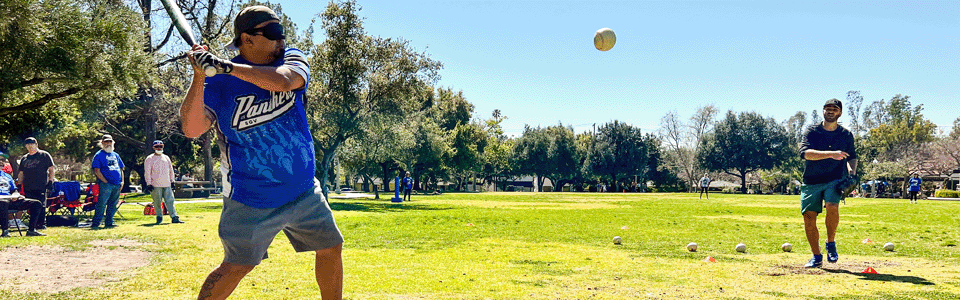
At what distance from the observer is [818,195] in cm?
819

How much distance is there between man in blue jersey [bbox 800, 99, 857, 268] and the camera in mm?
8078

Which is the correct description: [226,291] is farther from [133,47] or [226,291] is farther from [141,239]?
[133,47]

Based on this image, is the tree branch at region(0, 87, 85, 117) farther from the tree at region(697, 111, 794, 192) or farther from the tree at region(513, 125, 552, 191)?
the tree at region(697, 111, 794, 192)

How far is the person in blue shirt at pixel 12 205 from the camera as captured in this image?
1136cm

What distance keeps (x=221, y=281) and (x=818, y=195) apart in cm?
719

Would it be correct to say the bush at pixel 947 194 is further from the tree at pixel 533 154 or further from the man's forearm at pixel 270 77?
the man's forearm at pixel 270 77

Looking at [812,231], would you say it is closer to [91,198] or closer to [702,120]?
[91,198]

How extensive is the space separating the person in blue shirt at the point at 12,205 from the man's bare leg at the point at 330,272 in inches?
394

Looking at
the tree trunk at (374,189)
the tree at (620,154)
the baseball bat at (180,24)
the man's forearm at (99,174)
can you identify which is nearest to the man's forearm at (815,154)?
the baseball bat at (180,24)

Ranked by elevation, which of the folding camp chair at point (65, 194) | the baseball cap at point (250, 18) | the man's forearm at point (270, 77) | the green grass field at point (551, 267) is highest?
the baseball cap at point (250, 18)

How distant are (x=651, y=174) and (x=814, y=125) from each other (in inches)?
3204

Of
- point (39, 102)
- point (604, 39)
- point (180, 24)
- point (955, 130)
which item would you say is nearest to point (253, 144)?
point (180, 24)

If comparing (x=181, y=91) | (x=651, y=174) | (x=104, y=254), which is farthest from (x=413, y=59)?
(x=651, y=174)

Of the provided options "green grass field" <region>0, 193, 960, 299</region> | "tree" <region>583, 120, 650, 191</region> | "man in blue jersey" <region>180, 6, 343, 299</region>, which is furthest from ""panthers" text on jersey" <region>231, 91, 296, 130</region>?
"tree" <region>583, 120, 650, 191</region>
